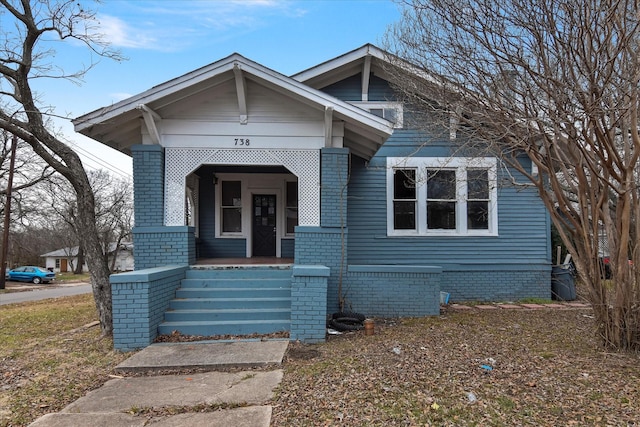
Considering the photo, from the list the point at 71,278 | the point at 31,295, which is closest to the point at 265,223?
the point at 31,295

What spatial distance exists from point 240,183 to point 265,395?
22.6ft

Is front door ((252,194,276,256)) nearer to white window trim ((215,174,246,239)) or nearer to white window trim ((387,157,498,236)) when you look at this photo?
white window trim ((215,174,246,239))

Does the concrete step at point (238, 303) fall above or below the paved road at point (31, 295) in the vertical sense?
above

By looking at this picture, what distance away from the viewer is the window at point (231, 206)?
33.4 feet

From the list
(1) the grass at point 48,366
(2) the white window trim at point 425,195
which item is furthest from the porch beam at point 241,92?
(1) the grass at point 48,366

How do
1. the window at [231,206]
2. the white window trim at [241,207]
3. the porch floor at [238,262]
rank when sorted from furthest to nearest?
the window at [231,206] → the white window trim at [241,207] → the porch floor at [238,262]

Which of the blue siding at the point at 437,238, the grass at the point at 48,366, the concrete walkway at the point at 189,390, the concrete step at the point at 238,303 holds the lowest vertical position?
the grass at the point at 48,366

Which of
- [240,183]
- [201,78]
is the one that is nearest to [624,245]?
[201,78]

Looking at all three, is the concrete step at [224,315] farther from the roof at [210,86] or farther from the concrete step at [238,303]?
the roof at [210,86]

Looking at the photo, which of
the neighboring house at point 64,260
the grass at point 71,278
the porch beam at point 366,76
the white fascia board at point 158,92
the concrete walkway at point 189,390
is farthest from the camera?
the neighboring house at point 64,260

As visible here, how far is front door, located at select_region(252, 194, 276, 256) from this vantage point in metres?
10.3

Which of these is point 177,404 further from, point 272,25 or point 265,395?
point 272,25

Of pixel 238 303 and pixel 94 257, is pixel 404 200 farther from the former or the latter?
pixel 94 257

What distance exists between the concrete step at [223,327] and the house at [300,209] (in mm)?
15
